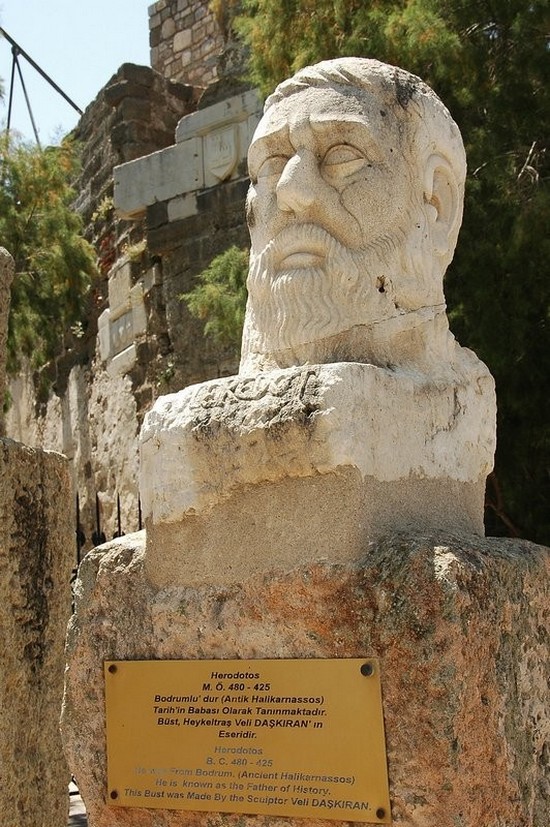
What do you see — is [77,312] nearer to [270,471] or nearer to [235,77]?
[235,77]

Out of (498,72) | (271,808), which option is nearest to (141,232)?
(498,72)

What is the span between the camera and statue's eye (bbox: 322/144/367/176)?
251 cm

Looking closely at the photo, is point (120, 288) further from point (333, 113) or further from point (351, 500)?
point (351, 500)

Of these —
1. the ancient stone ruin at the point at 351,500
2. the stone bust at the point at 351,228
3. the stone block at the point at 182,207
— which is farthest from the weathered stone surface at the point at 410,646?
the stone block at the point at 182,207

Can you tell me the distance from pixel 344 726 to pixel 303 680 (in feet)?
0.42

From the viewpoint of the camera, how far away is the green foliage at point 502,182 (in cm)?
571

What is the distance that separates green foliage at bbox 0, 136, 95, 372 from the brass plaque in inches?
262

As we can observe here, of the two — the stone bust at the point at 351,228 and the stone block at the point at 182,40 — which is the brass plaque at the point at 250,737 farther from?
the stone block at the point at 182,40

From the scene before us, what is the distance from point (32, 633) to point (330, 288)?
154cm

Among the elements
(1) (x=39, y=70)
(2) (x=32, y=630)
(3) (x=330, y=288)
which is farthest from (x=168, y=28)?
(3) (x=330, y=288)

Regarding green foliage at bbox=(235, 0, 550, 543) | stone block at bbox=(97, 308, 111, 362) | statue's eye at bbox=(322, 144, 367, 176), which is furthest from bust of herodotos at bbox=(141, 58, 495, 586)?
stone block at bbox=(97, 308, 111, 362)

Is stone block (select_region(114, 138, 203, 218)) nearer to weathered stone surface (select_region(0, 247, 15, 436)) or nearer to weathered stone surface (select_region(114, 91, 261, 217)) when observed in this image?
weathered stone surface (select_region(114, 91, 261, 217))

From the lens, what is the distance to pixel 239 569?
7.73ft

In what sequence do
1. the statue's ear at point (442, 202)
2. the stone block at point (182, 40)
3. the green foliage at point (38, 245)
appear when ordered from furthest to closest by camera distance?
1. the stone block at point (182, 40)
2. the green foliage at point (38, 245)
3. the statue's ear at point (442, 202)
